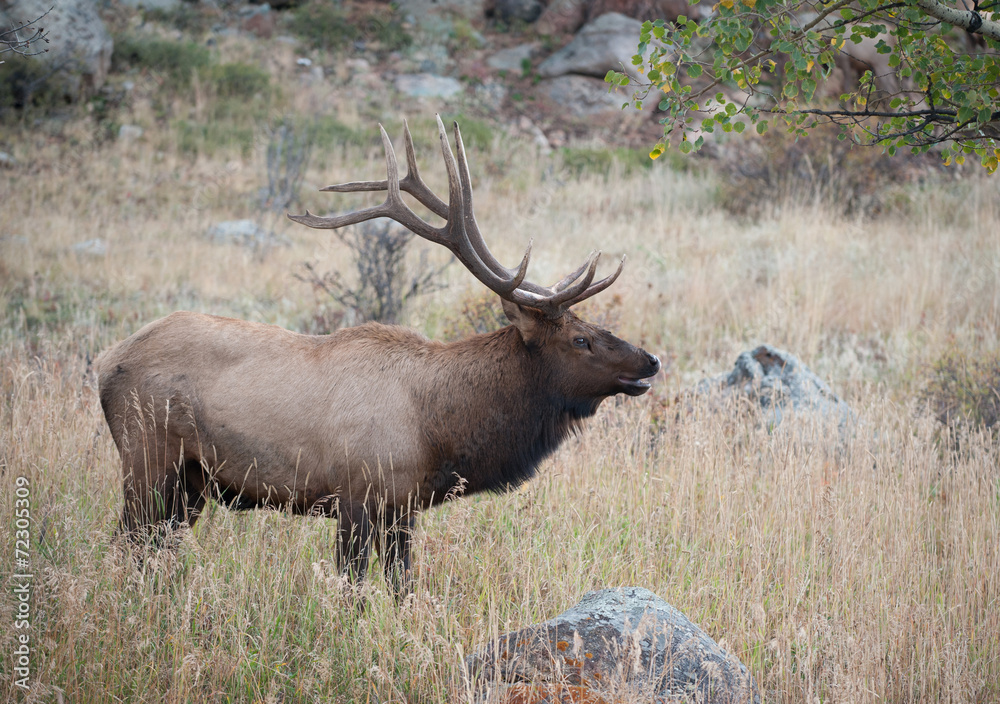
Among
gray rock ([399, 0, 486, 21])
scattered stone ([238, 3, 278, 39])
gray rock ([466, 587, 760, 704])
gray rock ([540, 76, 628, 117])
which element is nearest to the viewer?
gray rock ([466, 587, 760, 704])

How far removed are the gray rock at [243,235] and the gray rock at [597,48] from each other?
44.7ft

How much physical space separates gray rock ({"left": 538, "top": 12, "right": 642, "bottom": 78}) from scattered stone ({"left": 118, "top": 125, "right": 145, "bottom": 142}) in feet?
39.4

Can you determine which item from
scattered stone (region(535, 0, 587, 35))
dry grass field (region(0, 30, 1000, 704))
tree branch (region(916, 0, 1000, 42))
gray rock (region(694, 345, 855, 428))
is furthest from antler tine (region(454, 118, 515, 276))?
scattered stone (region(535, 0, 587, 35))

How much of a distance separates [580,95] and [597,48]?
1.60 metres

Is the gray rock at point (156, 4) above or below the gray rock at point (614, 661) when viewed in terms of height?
above

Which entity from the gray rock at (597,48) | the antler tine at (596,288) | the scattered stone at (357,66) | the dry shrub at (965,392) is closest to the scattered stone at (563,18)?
the gray rock at (597,48)

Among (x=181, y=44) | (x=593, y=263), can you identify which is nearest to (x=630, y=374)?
(x=593, y=263)

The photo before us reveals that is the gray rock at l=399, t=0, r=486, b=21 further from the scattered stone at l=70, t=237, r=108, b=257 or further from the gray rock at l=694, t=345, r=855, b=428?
the gray rock at l=694, t=345, r=855, b=428

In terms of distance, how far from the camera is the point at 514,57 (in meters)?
24.6

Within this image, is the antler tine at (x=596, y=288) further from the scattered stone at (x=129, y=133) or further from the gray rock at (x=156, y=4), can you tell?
the gray rock at (x=156, y=4)

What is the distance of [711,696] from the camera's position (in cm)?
270

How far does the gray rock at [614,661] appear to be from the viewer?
256 cm

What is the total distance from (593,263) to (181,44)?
68.3 feet
